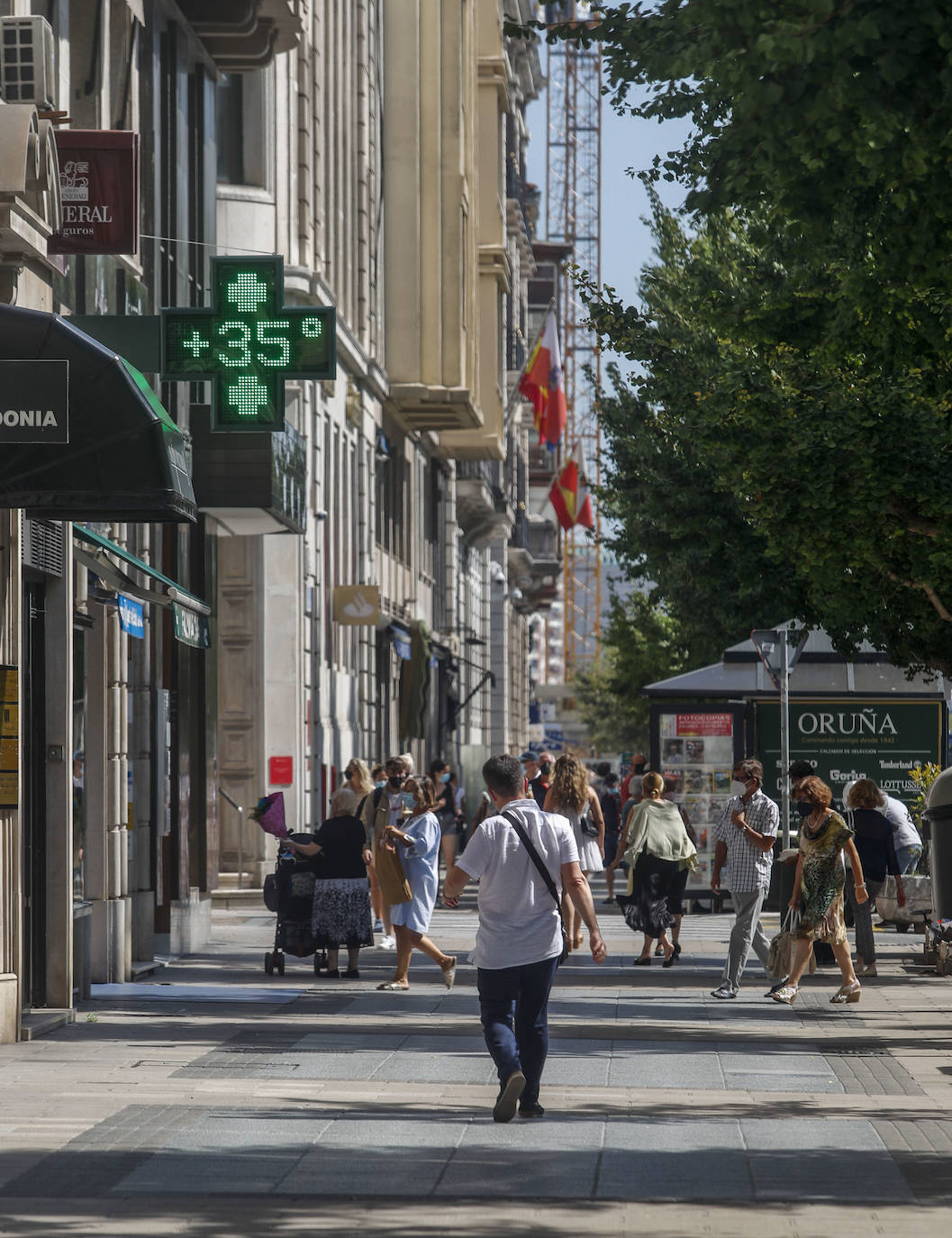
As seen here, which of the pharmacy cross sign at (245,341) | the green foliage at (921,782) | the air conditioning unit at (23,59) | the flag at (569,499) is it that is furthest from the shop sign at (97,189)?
the flag at (569,499)

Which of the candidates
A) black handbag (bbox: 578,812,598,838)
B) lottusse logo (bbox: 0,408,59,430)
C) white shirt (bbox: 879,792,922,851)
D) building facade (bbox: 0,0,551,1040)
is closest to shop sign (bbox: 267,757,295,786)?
building facade (bbox: 0,0,551,1040)

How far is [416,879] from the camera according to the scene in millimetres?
15961

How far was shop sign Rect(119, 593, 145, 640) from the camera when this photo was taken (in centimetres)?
1496

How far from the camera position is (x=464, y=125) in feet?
134

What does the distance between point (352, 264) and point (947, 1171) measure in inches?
1086

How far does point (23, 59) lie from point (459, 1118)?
22.4ft

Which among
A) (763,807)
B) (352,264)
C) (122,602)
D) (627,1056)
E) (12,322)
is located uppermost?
(352,264)

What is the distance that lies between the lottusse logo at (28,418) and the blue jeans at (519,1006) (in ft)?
13.2

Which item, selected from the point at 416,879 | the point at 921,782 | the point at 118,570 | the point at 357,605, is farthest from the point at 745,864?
the point at 357,605

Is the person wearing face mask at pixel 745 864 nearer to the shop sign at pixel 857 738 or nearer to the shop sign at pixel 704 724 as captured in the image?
the shop sign at pixel 704 724

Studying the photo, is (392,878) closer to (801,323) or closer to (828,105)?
(801,323)

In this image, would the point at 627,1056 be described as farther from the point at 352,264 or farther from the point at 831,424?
the point at 352,264

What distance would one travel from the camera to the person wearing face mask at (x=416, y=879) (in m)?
15.9

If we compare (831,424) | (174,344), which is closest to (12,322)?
(174,344)
